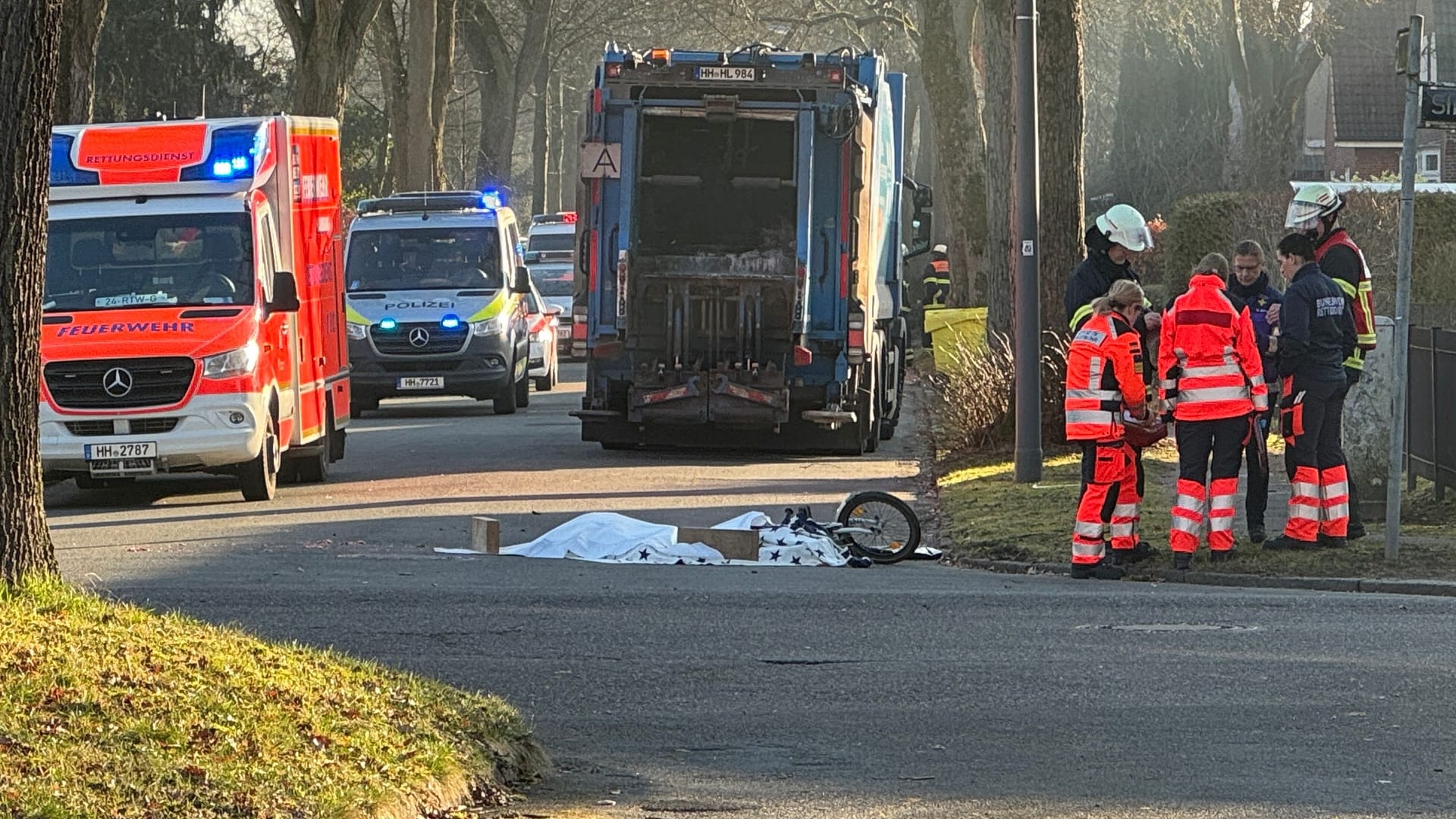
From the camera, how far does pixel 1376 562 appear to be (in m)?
12.6

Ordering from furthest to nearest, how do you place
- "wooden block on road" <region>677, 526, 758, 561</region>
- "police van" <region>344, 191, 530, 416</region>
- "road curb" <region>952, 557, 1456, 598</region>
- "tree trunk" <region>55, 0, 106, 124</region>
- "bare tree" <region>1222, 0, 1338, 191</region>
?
1. "bare tree" <region>1222, 0, 1338, 191</region>
2. "police van" <region>344, 191, 530, 416</region>
3. "tree trunk" <region>55, 0, 106, 124</region>
4. "wooden block on road" <region>677, 526, 758, 561</region>
5. "road curb" <region>952, 557, 1456, 598</region>

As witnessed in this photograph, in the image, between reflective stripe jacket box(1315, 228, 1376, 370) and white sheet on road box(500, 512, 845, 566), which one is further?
white sheet on road box(500, 512, 845, 566)

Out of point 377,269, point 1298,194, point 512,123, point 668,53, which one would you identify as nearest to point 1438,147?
point 512,123

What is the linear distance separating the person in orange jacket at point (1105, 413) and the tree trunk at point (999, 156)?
26.5ft

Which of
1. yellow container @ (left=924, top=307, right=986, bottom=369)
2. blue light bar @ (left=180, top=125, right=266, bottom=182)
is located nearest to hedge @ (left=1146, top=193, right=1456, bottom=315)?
yellow container @ (left=924, top=307, right=986, bottom=369)

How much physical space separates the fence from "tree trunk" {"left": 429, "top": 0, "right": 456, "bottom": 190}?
83.6 feet

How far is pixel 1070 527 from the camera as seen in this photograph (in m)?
14.3

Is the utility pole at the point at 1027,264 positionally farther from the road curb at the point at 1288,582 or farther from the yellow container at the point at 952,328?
the yellow container at the point at 952,328

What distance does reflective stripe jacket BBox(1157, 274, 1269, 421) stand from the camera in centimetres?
1241

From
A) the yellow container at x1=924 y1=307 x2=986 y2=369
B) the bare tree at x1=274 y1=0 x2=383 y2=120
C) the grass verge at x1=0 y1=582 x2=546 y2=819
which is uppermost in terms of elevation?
the bare tree at x1=274 y1=0 x2=383 y2=120

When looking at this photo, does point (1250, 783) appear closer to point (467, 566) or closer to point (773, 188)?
point (467, 566)

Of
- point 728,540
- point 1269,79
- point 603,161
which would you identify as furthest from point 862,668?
point 1269,79

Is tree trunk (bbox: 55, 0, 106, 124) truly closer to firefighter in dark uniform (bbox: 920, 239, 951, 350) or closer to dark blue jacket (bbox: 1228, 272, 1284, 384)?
dark blue jacket (bbox: 1228, 272, 1284, 384)

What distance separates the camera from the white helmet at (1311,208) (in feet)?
42.8
